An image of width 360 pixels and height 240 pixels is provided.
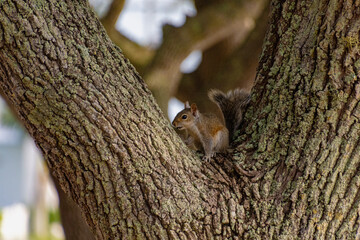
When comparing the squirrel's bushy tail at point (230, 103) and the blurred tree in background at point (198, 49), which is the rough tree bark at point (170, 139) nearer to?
the squirrel's bushy tail at point (230, 103)

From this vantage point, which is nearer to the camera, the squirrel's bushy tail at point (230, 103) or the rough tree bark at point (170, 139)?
the rough tree bark at point (170, 139)

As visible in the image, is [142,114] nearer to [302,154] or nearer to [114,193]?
[114,193]

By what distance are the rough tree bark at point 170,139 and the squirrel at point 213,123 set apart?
2.55 feet

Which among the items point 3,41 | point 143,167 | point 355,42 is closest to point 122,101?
point 143,167

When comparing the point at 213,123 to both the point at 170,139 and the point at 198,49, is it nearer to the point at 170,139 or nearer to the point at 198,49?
the point at 170,139

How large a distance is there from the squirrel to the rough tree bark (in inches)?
30.6

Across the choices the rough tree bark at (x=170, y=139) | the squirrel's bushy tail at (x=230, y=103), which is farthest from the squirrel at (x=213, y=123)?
the rough tree bark at (x=170, y=139)

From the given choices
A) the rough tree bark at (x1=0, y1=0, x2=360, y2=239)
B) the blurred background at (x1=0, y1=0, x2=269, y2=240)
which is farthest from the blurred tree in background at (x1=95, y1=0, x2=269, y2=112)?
the rough tree bark at (x1=0, y1=0, x2=360, y2=239)

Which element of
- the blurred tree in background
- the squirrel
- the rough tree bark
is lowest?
the rough tree bark

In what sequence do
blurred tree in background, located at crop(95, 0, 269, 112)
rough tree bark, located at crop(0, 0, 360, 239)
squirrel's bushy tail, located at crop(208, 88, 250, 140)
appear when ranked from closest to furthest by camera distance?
rough tree bark, located at crop(0, 0, 360, 239) < squirrel's bushy tail, located at crop(208, 88, 250, 140) < blurred tree in background, located at crop(95, 0, 269, 112)

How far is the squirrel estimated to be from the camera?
3.13 m

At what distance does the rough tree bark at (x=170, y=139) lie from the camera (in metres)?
1.96

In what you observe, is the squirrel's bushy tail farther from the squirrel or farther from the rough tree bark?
the rough tree bark

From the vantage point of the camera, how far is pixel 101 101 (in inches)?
79.0
